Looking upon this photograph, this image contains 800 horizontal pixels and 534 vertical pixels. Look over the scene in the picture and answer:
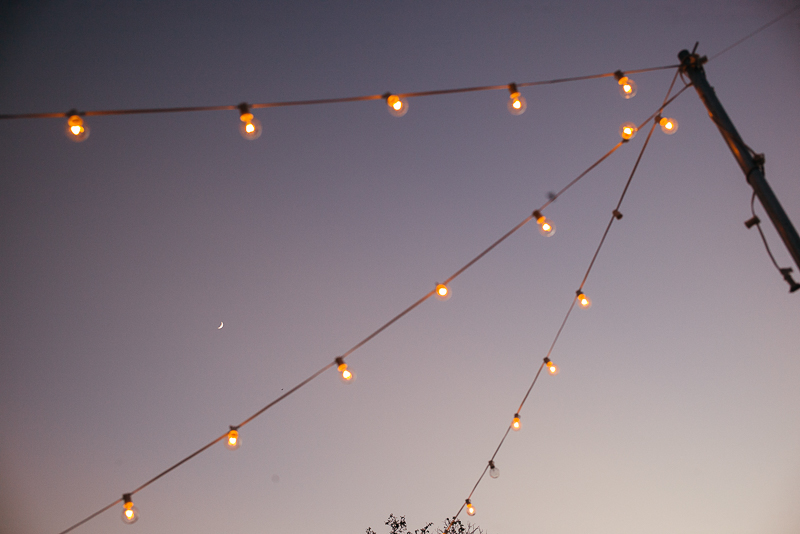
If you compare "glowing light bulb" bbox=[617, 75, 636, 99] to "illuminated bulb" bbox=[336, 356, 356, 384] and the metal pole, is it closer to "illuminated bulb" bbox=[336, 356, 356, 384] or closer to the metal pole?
the metal pole

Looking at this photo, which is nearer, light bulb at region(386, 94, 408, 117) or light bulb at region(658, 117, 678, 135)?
light bulb at region(386, 94, 408, 117)

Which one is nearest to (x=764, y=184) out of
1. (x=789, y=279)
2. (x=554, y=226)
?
(x=789, y=279)

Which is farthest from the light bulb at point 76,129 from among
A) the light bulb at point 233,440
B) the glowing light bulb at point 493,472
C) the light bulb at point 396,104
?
the glowing light bulb at point 493,472

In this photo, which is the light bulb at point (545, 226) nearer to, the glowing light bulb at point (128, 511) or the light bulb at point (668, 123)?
the light bulb at point (668, 123)

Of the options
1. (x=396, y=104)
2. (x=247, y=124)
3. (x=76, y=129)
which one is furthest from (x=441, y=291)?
(x=76, y=129)

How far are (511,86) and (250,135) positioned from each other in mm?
1865

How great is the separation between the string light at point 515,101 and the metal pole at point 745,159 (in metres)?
1.01

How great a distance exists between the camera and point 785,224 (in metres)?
2.30

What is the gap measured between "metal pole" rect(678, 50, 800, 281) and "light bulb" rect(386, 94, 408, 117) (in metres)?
1.78

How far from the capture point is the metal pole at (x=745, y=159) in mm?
2287

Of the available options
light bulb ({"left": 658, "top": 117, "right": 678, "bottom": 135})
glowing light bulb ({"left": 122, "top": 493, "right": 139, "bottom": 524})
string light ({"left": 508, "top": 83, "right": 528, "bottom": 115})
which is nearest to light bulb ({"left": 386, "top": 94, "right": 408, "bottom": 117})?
string light ({"left": 508, "top": 83, "right": 528, "bottom": 115})

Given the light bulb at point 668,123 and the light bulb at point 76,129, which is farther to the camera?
the light bulb at point 668,123

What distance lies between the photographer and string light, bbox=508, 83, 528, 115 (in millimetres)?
3297

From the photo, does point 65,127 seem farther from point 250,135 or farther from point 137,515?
point 137,515
